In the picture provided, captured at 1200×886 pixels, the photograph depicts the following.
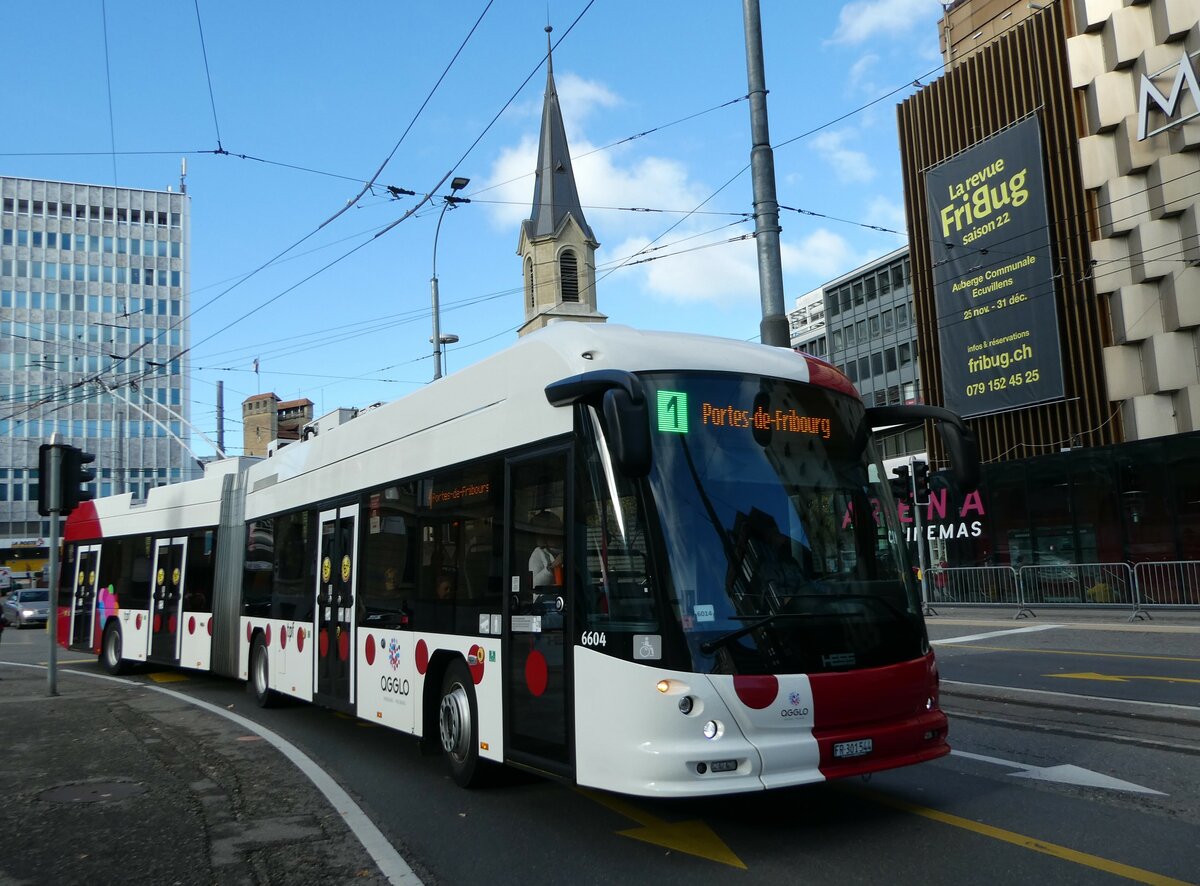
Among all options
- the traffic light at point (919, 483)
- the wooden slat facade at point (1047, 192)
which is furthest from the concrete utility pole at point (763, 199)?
the wooden slat facade at point (1047, 192)

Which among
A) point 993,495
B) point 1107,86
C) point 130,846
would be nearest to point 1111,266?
point 1107,86

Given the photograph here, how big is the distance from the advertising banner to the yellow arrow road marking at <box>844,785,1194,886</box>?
2668 cm

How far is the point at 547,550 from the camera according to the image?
6363 mm

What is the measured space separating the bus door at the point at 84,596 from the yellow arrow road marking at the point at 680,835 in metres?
14.1

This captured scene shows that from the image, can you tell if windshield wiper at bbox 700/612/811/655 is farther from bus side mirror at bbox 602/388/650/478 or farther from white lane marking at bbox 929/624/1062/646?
white lane marking at bbox 929/624/1062/646

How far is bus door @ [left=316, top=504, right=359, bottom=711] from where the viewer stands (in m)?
9.50

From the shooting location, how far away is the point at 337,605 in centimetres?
984

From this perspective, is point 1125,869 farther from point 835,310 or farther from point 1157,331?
point 835,310

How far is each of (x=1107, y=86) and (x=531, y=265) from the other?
37.6 meters

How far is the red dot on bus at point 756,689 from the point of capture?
5.43 metres

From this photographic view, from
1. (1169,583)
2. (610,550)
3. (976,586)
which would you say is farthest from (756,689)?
(976,586)

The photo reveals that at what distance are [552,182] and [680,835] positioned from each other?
57.1 m

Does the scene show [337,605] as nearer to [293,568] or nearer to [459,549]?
[293,568]

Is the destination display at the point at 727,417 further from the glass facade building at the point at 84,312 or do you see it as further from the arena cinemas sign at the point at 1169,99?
the glass facade building at the point at 84,312
